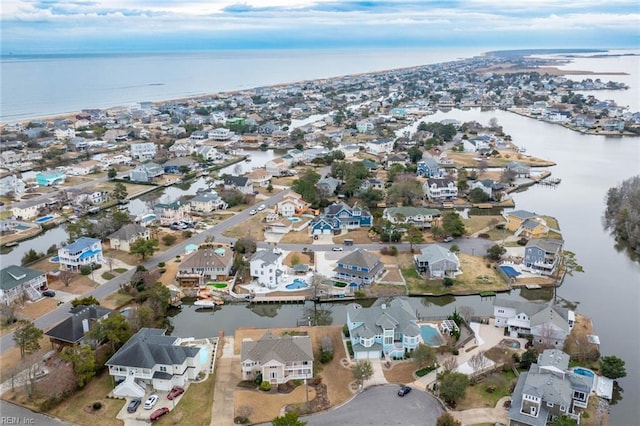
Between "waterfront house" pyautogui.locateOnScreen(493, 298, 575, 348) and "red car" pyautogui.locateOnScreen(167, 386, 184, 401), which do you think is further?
"waterfront house" pyautogui.locateOnScreen(493, 298, 575, 348)

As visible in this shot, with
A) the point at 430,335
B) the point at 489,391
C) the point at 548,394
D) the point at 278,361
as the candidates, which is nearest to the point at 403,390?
the point at 489,391

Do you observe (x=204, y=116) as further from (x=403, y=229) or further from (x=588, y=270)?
(x=588, y=270)

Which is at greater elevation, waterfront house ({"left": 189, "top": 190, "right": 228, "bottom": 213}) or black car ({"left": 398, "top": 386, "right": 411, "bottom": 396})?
waterfront house ({"left": 189, "top": 190, "right": 228, "bottom": 213})

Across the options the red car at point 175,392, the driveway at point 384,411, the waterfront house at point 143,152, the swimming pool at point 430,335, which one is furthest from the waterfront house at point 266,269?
the waterfront house at point 143,152

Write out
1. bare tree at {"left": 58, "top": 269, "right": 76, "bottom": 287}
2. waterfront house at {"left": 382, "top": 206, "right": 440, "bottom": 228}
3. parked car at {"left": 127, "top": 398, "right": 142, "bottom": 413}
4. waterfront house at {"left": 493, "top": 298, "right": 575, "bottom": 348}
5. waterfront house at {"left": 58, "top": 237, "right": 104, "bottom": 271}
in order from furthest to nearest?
waterfront house at {"left": 382, "top": 206, "right": 440, "bottom": 228} < waterfront house at {"left": 58, "top": 237, "right": 104, "bottom": 271} < bare tree at {"left": 58, "top": 269, "right": 76, "bottom": 287} < waterfront house at {"left": 493, "top": 298, "right": 575, "bottom": 348} < parked car at {"left": 127, "top": 398, "right": 142, "bottom": 413}

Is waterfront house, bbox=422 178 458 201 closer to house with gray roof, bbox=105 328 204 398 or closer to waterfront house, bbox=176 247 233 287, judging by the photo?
waterfront house, bbox=176 247 233 287

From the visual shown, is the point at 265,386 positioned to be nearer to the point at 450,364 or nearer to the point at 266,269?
the point at 450,364

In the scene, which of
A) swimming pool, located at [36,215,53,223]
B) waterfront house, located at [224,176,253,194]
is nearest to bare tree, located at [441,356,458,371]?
waterfront house, located at [224,176,253,194]
